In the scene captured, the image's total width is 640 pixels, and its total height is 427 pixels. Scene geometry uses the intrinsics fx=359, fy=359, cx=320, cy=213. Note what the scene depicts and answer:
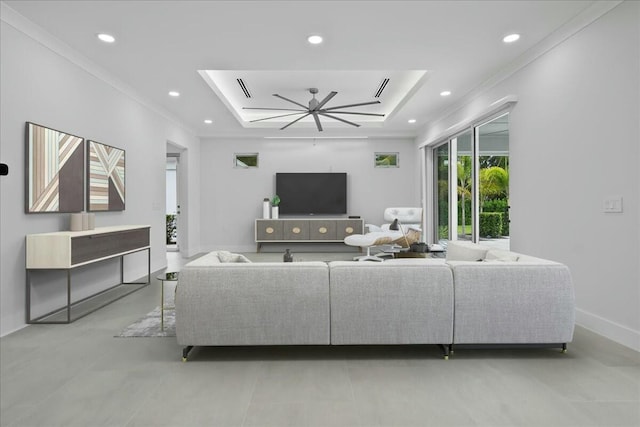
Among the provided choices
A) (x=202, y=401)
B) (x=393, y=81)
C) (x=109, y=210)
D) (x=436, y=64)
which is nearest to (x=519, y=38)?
(x=436, y=64)

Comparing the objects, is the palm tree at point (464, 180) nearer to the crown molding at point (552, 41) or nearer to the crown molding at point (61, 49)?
the crown molding at point (552, 41)

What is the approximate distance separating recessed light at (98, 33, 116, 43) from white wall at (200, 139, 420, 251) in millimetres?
4345

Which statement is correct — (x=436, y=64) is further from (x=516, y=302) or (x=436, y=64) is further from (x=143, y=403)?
(x=143, y=403)

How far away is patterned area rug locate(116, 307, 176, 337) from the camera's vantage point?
110 inches

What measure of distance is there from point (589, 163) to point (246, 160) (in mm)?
6186

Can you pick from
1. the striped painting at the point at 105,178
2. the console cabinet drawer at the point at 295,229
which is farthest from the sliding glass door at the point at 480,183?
the striped painting at the point at 105,178

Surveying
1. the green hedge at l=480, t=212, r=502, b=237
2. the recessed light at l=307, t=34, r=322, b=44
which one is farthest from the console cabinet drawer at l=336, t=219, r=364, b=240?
the recessed light at l=307, t=34, r=322, b=44

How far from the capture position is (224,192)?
772 centimetres

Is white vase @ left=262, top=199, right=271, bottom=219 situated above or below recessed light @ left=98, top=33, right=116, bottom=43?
below

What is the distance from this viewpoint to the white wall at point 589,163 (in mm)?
2570

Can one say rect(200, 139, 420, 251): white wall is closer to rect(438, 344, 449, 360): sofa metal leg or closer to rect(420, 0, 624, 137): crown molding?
rect(420, 0, 624, 137): crown molding

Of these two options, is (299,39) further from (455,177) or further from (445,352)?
(455,177)

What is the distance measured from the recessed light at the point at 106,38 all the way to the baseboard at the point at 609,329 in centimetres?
479

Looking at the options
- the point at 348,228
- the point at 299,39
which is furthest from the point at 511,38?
the point at 348,228
